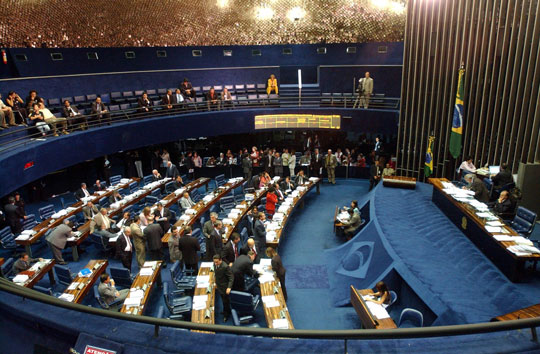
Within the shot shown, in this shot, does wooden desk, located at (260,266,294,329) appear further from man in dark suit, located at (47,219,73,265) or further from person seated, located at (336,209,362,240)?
man in dark suit, located at (47,219,73,265)

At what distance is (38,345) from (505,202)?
10643 millimetres

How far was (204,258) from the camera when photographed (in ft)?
38.2

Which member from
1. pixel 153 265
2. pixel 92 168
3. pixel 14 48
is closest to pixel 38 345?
pixel 153 265

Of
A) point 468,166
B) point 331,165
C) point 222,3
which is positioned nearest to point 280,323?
point 468,166

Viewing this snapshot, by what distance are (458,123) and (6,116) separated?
1529 centimetres

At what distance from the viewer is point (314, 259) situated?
39.8ft

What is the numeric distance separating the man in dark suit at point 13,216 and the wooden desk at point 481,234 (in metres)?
12.9

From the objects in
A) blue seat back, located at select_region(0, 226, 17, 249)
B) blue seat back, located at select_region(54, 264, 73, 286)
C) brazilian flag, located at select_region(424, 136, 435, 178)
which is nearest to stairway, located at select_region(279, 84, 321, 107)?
brazilian flag, located at select_region(424, 136, 435, 178)

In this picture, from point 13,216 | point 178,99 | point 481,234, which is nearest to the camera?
point 481,234

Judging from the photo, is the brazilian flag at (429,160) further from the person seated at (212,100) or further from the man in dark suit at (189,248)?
the person seated at (212,100)

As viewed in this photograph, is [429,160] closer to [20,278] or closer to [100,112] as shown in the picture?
[100,112]

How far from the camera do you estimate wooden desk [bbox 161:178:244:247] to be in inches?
463

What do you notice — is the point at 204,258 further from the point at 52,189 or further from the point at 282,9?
the point at 282,9

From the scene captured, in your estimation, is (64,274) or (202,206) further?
(202,206)
